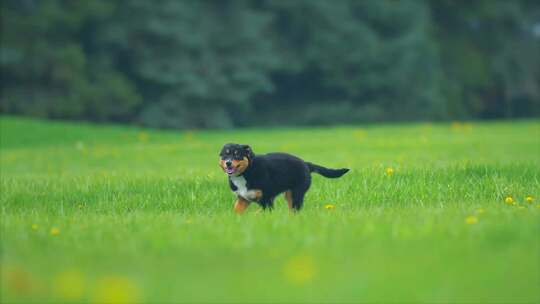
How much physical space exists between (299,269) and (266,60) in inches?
1493

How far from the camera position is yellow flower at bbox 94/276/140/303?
12.0 ft

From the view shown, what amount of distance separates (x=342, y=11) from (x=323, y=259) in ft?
134

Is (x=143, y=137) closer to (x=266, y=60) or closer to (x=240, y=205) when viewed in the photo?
(x=240, y=205)

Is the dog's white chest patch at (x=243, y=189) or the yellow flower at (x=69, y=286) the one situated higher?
the dog's white chest patch at (x=243, y=189)

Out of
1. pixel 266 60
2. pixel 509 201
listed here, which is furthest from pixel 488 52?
pixel 509 201

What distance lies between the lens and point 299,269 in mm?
4328

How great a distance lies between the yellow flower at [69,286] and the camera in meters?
3.80

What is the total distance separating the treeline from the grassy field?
28.1 meters

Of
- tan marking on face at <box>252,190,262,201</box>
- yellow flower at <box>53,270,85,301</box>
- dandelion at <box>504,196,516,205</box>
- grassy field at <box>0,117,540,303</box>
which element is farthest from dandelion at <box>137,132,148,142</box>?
yellow flower at <box>53,270,85,301</box>

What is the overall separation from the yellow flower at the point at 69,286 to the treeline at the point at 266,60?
105 feet

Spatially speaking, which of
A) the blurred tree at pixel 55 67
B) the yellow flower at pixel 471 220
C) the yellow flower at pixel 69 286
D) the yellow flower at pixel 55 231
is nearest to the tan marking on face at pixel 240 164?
the yellow flower at pixel 55 231

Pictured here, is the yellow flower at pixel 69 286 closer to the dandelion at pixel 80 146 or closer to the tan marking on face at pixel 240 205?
the tan marking on face at pixel 240 205

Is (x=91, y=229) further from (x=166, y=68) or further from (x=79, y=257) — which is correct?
(x=166, y=68)

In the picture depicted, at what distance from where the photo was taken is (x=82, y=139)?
2445 centimetres
